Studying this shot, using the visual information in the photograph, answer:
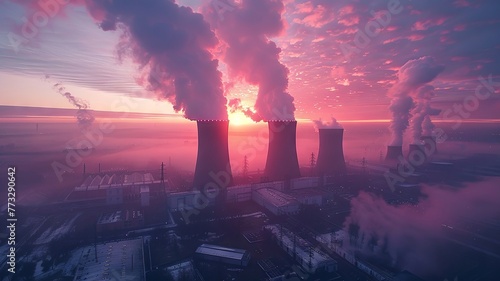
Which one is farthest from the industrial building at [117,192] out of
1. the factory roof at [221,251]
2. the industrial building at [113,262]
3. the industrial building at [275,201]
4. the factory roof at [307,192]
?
the factory roof at [307,192]

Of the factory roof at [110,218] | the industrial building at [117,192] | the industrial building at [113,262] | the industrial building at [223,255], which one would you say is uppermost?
the industrial building at [117,192]

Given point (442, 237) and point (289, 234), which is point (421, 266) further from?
point (289, 234)

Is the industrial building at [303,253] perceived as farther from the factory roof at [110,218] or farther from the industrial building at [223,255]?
the factory roof at [110,218]

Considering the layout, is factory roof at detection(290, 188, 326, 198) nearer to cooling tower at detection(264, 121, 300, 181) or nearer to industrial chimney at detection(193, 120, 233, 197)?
cooling tower at detection(264, 121, 300, 181)

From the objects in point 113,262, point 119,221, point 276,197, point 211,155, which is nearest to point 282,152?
point 276,197

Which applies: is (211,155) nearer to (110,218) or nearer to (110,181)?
(110,218)

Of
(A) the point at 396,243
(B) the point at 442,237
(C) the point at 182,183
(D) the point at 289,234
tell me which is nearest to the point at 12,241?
(C) the point at 182,183

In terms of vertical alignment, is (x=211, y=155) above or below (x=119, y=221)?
above
